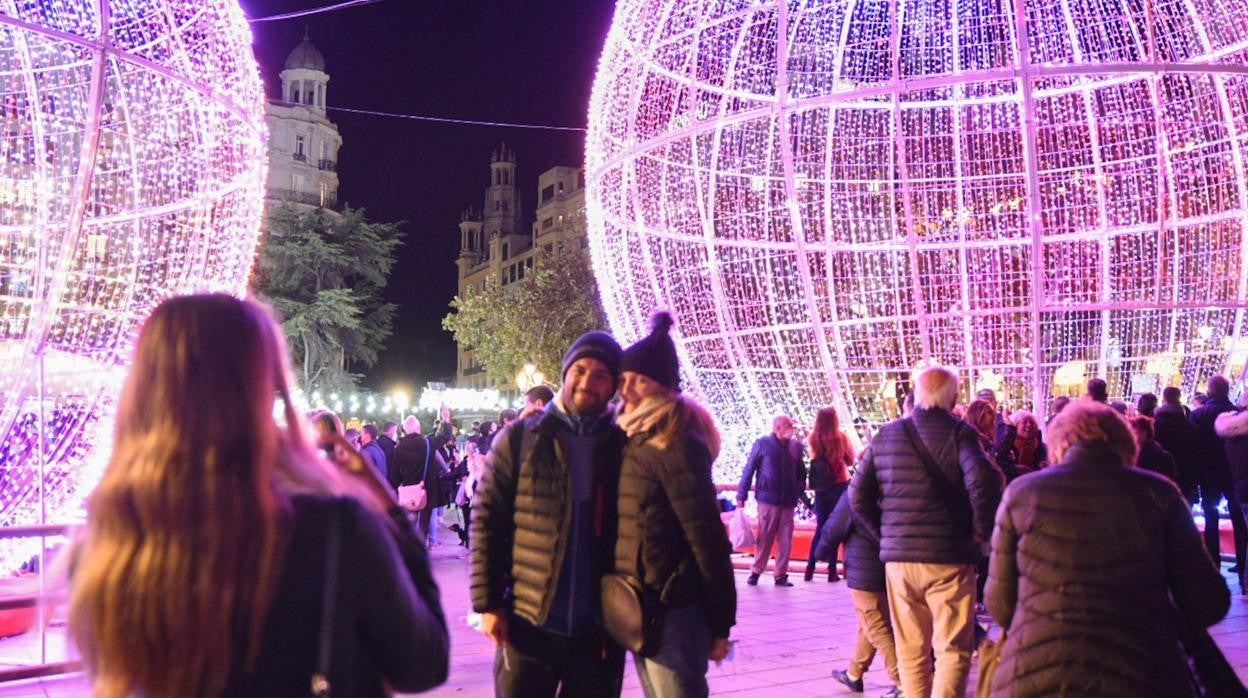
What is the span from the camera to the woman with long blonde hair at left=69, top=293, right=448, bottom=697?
1734 mm

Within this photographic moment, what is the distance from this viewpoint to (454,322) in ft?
130

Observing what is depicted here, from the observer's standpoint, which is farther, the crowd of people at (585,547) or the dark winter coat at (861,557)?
the dark winter coat at (861,557)

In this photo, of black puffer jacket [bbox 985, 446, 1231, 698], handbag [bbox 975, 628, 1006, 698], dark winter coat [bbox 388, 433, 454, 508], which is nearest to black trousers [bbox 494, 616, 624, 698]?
black puffer jacket [bbox 985, 446, 1231, 698]

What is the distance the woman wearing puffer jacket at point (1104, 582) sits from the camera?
11.3 ft

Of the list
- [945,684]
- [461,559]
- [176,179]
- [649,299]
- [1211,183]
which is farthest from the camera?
[461,559]

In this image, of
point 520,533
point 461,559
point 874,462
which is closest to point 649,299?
point 461,559

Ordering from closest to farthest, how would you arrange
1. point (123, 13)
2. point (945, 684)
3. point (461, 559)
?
point (945, 684), point (123, 13), point (461, 559)

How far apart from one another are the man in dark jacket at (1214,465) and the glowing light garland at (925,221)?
58 centimetres

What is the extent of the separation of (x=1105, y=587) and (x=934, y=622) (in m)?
1.97

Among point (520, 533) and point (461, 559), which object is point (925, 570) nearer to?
point (520, 533)

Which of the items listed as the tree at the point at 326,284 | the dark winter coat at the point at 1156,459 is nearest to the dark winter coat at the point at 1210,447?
the dark winter coat at the point at 1156,459

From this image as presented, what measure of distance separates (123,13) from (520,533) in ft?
16.1

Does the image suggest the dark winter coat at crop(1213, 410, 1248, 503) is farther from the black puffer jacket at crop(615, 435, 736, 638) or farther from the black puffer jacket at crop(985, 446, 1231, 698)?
the black puffer jacket at crop(615, 435, 736, 638)

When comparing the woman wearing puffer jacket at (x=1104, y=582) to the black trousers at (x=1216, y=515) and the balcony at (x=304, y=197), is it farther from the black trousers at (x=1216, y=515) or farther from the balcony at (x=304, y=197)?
the balcony at (x=304, y=197)
